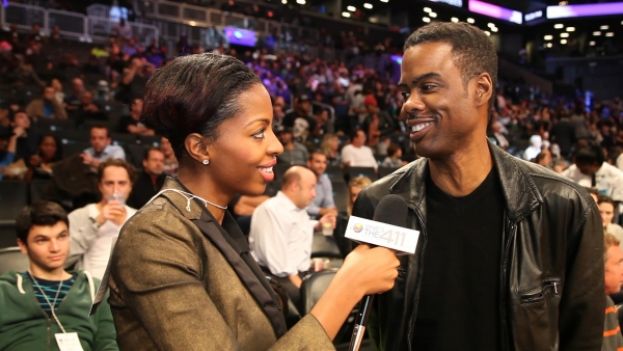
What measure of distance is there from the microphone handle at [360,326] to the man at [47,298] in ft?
7.61

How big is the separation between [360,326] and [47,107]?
9846mm

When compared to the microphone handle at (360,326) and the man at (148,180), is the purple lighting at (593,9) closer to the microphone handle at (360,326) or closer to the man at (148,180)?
the man at (148,180)

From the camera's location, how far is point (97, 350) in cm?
329

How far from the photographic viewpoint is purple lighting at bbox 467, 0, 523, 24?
19.4 meters

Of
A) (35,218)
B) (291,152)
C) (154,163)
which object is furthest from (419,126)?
(291,152)

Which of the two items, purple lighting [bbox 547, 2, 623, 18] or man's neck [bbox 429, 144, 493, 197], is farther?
purple lighting [bbox 547, 2, 623, 18]

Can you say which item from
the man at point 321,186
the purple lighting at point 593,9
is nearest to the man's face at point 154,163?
the man at point 321,186

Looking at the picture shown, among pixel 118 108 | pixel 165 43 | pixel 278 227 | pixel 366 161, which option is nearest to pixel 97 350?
pixel 278 227

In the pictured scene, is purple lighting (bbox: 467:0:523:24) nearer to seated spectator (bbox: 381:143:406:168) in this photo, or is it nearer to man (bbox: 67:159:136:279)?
seated spectator (bbox: 381:143:406:168)

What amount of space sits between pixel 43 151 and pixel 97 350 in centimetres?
428

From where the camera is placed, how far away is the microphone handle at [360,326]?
1225 mm

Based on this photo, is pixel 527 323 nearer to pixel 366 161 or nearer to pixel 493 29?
pixel 366 161

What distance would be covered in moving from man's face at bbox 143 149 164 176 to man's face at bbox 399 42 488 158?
195 inches

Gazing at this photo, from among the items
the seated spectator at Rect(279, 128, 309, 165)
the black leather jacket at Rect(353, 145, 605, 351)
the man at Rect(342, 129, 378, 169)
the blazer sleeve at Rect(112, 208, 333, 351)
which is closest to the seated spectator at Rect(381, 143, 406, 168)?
the man at Rect(342, 129, 378, 169)
